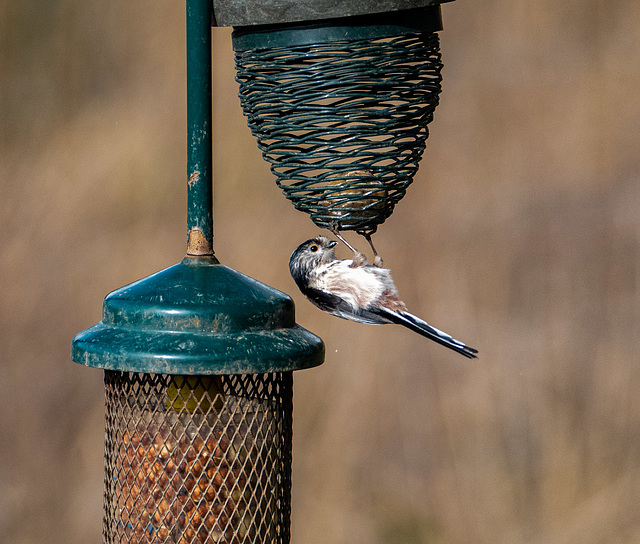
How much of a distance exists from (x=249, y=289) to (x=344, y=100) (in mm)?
469

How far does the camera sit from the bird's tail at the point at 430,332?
2756 millimetres

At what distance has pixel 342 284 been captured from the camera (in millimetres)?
2951

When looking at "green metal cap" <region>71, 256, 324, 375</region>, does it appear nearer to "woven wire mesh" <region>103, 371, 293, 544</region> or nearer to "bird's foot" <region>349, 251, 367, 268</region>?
"woven wire mesh" <region>103, 371, 293, 544</region>

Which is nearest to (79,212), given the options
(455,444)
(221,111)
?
(221,111)

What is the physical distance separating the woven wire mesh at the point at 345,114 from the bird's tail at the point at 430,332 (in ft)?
1.57

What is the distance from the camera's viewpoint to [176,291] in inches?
84.5

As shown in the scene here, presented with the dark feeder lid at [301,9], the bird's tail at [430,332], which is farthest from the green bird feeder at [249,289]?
the bird's tail at [430,332]

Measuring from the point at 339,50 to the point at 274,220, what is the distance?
9.80 ft

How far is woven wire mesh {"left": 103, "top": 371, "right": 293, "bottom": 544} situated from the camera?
2.24 m

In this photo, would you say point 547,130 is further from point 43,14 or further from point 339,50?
point 339,50

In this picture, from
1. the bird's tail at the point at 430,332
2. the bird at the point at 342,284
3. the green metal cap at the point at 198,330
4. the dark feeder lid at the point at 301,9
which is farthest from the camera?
the bird at the point at 342,284

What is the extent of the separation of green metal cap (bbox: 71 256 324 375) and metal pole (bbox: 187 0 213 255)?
0.23 ft

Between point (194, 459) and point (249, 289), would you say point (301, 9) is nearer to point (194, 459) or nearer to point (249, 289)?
point (249, 289)

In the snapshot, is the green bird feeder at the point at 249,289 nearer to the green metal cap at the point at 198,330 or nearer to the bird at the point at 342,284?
the green metal cap at the point at 198,330
